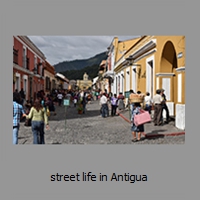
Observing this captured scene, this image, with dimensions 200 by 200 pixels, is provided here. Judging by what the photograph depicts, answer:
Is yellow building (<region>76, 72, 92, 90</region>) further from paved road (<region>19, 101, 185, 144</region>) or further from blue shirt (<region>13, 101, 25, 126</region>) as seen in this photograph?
blue shirt (<region>13, 101, 25, 126</region>)

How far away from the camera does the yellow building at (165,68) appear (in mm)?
7375

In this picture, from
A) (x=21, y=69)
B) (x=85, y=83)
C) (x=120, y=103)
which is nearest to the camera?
(x=21, y=69)

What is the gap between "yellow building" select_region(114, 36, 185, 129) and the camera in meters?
7.38

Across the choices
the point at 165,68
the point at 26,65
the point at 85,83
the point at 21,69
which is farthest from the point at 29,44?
the point at 85,83

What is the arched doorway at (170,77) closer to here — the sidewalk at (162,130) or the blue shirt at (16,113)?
the sidewalk at (162,130)

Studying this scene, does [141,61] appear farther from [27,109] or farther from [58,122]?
[27,109]

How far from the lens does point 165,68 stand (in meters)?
9.32

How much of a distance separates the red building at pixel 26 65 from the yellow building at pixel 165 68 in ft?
15.7

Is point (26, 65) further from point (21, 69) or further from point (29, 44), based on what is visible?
point (29, 44)

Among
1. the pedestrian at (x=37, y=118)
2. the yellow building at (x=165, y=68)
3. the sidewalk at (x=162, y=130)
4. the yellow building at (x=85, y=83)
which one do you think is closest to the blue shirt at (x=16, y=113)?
the pedestrian at (x=37, y=118)

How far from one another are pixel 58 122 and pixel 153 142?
3.90m

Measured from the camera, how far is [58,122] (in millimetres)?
9383

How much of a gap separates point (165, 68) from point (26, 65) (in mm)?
6976

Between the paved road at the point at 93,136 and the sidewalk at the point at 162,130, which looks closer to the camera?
the paved road at the point at 93,136
